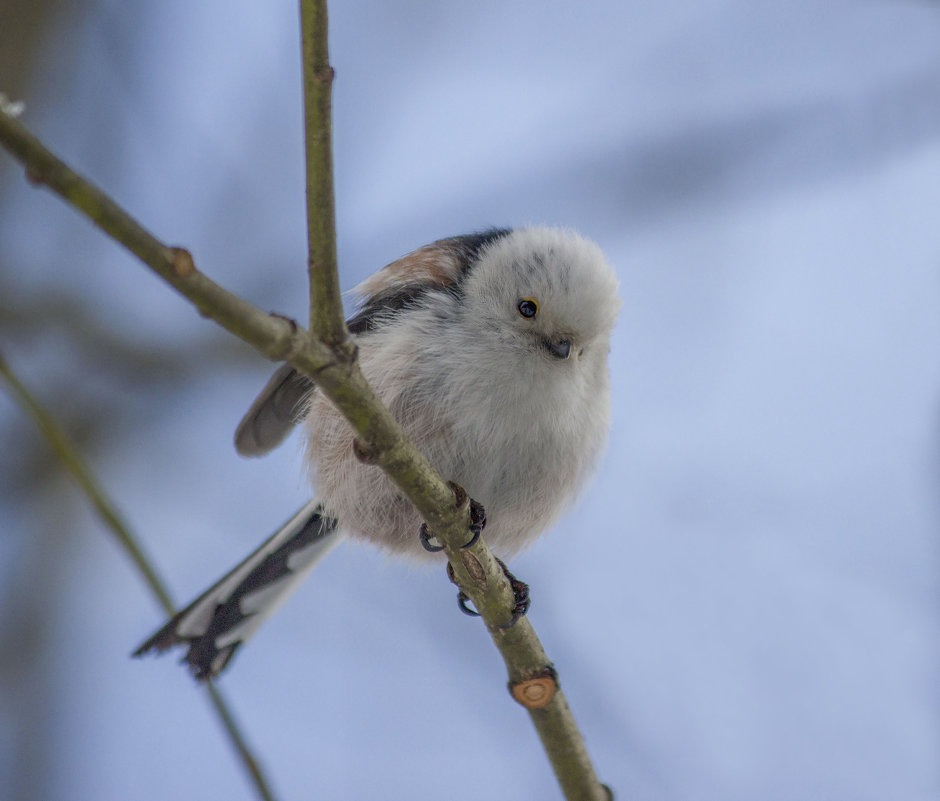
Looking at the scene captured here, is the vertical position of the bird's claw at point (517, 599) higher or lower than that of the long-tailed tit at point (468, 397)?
lower

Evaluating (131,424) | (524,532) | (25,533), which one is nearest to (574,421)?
(524,532)

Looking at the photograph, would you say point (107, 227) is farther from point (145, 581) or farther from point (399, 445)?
point (145, 581)

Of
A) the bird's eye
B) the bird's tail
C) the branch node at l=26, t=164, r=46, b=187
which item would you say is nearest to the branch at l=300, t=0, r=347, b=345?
the branch node at l=26, t=164, r=46, b=187

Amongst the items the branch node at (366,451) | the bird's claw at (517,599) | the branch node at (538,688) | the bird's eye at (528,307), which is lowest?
the branch node at (538,688)

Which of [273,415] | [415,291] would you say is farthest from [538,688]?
[273,415]

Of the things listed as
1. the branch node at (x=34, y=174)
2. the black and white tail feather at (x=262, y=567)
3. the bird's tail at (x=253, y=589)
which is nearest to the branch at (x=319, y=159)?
the branch node at (x=34, y=174)

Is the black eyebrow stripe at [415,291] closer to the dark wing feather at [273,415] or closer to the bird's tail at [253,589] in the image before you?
the dark wing feather at [273,415]
